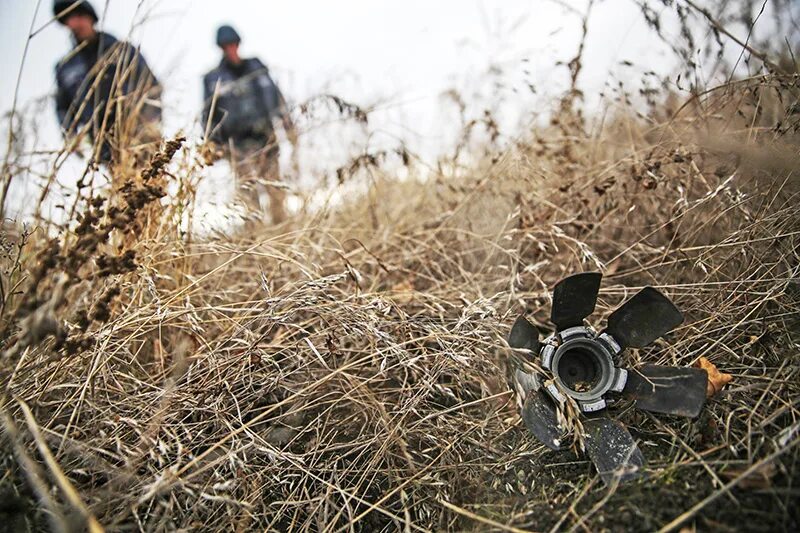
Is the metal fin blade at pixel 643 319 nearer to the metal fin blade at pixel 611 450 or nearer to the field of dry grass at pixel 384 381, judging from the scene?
the field of dry grass at pixel 384 381

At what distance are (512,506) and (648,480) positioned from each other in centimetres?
39

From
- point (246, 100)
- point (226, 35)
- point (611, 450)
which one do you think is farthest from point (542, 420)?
point (226, 35)

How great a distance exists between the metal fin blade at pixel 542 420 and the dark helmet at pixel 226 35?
4.67 metres

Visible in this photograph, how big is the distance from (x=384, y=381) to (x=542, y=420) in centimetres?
59

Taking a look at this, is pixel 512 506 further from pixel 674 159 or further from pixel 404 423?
pixel 674 159

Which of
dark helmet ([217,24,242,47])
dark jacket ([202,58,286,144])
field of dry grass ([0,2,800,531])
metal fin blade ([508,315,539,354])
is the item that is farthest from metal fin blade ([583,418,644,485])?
dark helmet ([217,24,242,47])

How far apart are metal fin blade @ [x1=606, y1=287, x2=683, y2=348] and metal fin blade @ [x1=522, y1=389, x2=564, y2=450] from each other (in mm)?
378

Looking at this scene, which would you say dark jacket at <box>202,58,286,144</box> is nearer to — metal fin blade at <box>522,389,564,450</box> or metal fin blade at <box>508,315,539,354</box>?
metal fin blade at <box>508,315,539,354</box>

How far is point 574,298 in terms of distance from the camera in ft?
5.21

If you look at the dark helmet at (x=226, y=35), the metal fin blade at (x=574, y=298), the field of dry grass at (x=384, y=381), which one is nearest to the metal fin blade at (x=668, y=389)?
the field of dry grass at (x=384, y=381)

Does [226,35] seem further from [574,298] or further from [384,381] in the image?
[574,298]

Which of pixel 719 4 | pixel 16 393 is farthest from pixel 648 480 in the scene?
Answer: pixel 719 4

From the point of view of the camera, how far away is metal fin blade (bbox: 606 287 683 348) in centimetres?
153

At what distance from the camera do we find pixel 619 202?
2314mm
